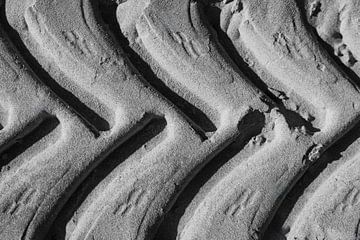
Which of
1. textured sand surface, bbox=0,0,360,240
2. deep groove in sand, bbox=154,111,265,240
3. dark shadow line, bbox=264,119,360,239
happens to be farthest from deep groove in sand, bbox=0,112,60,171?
dark shadow line, bbox=264,119,360,239

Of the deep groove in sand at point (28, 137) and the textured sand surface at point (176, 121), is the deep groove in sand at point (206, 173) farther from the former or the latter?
the deep groove in sand at point (28, 137)

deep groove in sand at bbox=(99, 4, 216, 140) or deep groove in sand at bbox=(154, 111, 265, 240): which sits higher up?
deep groove in sand at bbox=(99, 4, 216, 140)

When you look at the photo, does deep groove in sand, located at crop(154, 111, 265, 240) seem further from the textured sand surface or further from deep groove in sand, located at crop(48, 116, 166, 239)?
deep groove in sand, located at crop(48, 116, 166, 239)

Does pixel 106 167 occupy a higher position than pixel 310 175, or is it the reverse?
pixel 106 167

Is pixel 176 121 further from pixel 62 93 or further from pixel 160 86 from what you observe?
pixel 62 93

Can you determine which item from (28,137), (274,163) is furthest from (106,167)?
(274,163)

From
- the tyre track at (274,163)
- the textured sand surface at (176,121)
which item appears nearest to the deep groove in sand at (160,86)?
the textured sand surface at (176,121)

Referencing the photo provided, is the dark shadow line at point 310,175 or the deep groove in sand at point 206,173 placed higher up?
the deep groove in sand at point 206,173

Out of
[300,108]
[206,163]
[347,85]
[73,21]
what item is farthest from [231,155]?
[73,21]
